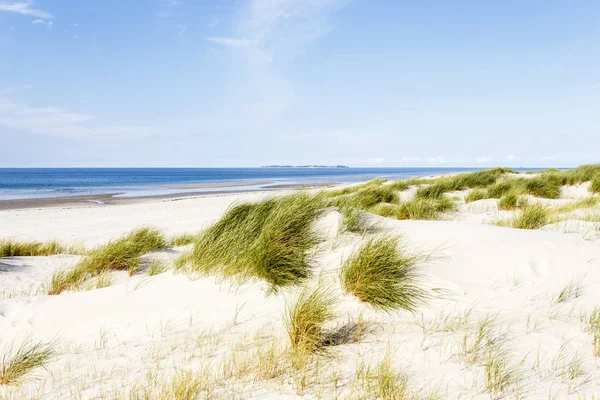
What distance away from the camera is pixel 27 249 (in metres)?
6.59

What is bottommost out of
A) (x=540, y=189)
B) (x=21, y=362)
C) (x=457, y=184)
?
(x=21, y=362)

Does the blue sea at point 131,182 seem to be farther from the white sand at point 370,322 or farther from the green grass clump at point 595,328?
the green grass clump at point 595,328

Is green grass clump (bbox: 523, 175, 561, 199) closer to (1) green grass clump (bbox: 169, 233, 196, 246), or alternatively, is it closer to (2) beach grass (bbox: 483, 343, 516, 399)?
(1) green grass clump (bbox: 169, 233, 196, 246)

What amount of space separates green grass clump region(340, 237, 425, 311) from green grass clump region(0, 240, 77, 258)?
6.03 meters

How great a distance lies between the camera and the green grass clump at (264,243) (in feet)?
11.6

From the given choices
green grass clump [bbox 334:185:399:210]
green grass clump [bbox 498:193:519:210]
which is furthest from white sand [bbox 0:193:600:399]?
green grass clump [bbox 334:185:399:210]

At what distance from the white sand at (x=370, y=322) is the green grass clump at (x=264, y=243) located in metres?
0.17

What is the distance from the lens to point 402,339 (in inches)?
99.0

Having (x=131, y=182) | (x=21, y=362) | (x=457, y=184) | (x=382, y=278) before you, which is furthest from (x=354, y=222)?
(x=131, y=182)

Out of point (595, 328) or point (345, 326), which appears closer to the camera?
point (595, 328)

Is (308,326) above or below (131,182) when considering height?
below

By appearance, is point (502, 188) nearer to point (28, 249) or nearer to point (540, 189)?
point (540, 189)

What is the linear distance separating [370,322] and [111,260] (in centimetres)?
421

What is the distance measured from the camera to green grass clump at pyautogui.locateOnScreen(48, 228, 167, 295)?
4641 millimetres
